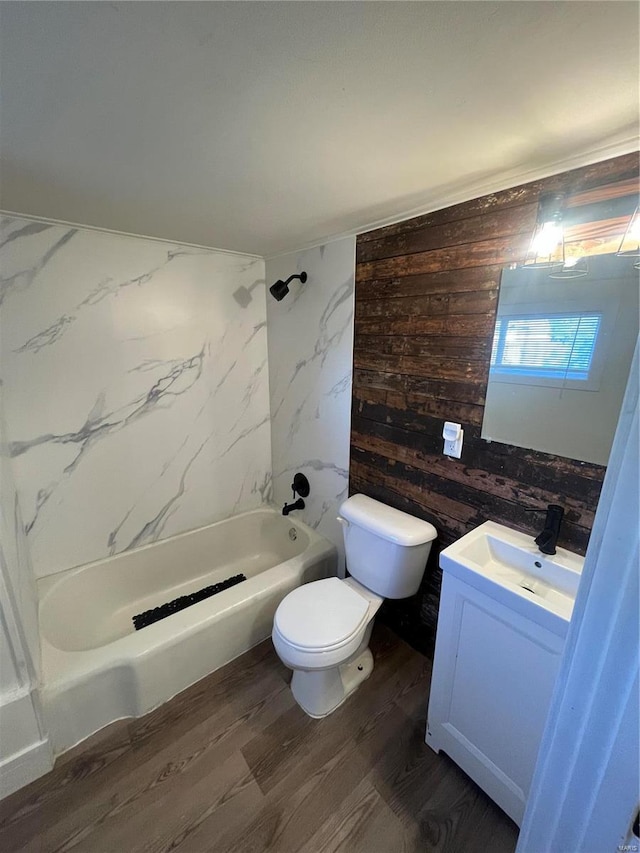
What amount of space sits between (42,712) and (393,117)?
7.26ft

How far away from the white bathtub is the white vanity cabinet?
35.7 inches

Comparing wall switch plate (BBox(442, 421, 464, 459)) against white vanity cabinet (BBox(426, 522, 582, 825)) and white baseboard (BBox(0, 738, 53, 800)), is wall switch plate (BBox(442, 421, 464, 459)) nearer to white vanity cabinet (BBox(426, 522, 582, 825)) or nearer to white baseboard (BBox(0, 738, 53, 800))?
white vanity cabinet (BBox(426, 522, 582, 825))

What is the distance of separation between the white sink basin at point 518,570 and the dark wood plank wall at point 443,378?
3.0 inches

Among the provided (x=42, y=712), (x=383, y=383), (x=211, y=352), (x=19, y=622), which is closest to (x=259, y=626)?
(x=42, y=712)

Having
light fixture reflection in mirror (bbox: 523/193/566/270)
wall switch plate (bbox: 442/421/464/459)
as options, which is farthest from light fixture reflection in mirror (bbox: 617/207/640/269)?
wall switch plate (bbox: 442/421/464/459)

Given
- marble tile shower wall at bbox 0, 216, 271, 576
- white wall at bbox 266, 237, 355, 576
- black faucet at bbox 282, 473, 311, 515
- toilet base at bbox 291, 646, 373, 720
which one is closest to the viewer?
toilet base at bbox 291, 646, 373, 720

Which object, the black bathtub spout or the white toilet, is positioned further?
the black bathtub spout

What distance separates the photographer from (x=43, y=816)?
1.17 metres

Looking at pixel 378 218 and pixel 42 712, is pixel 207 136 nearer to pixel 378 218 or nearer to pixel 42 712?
pixel 378 218

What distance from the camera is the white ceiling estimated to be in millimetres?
599

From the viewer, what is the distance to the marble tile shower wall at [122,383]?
1632 millimetres

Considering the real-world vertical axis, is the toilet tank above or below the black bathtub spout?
above

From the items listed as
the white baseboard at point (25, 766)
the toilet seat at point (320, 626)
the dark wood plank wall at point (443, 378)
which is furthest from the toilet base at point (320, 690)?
the white baseboard at point (25, 766)

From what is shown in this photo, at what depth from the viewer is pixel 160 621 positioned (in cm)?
158
